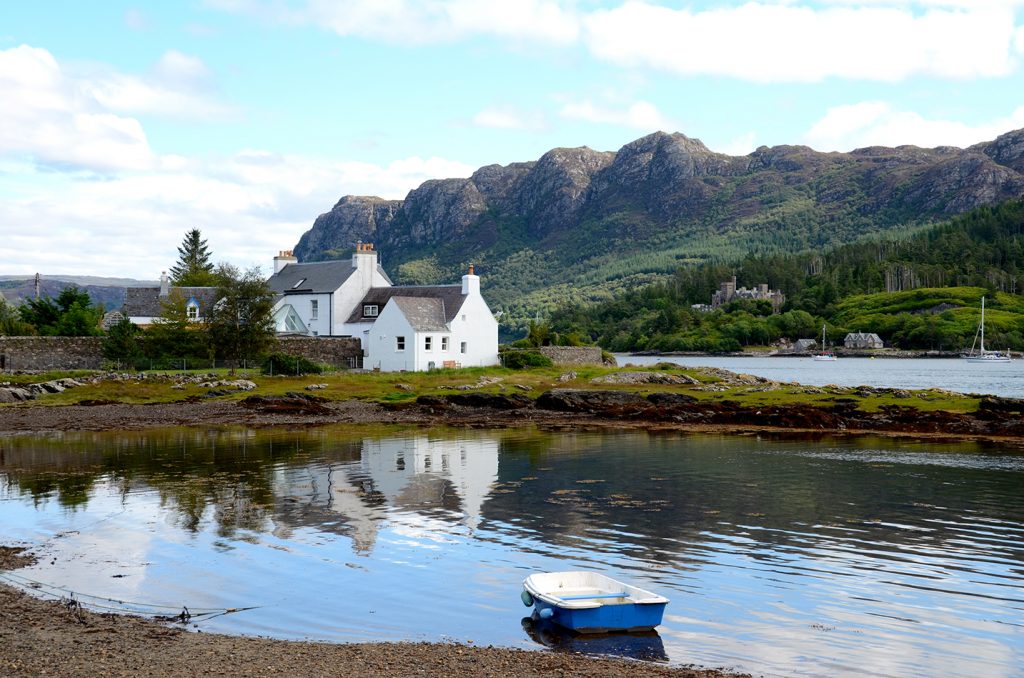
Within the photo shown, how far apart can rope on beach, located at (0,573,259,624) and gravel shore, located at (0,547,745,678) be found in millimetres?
519

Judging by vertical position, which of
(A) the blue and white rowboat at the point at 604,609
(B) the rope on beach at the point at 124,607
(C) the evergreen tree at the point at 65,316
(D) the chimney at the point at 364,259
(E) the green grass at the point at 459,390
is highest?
(D) the chimney at the point at 364,259

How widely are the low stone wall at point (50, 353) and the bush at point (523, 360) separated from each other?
2977cm

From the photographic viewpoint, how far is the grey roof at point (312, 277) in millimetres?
78938

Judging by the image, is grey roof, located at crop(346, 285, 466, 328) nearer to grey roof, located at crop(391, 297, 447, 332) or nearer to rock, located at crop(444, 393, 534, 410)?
grey roof, located at crop(391, 297, 447, 332)

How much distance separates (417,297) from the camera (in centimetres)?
7394

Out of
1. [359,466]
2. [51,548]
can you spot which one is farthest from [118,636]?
[359,466]

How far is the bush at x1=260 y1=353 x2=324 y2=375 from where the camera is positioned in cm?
6656

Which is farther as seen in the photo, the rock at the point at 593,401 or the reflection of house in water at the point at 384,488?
the rock at the point at 593,401

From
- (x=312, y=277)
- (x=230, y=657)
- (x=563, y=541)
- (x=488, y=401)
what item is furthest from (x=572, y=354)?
(x=230, y=657)

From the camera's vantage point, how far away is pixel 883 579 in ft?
62.7

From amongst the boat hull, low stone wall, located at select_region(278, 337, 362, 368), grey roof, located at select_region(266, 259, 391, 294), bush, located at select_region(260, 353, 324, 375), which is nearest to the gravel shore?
the boat hull

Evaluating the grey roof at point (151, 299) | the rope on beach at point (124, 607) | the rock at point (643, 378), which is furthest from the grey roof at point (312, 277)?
the rope on beach at point (124, 607)

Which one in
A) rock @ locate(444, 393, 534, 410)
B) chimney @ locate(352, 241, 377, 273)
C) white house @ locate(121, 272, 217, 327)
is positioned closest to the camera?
rock @ locate(444, 393, 534, 410)

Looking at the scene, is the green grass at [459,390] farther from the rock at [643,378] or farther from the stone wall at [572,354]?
the stone wall at [572,354]
